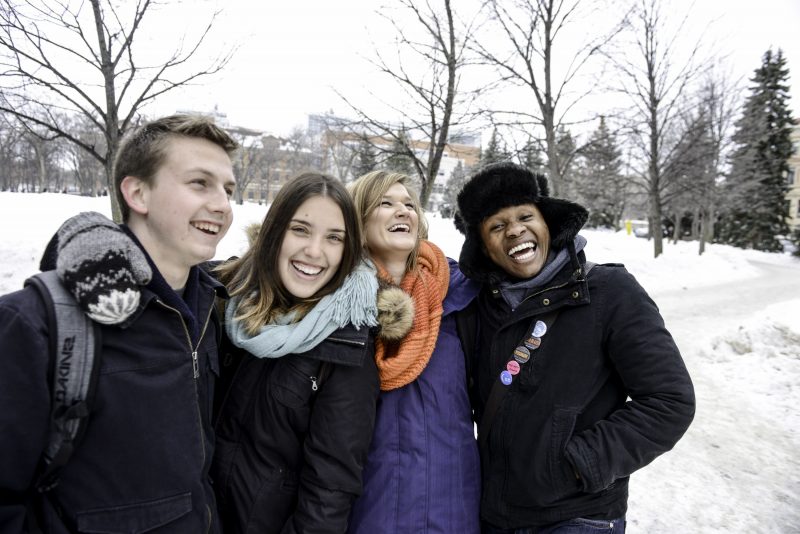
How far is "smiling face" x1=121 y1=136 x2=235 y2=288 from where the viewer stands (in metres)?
1.63

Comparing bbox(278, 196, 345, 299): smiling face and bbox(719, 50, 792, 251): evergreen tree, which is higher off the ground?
bbox(719, 50, 792, 251): evergreen tree

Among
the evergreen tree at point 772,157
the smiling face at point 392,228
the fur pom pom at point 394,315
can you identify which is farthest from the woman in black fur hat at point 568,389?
the evergreen tree at point 772,157

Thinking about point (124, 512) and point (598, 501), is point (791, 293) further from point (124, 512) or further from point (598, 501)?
point (124, 512)

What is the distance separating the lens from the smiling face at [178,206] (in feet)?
5.35

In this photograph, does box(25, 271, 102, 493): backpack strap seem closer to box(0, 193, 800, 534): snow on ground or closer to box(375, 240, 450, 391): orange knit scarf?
box(375, 240, 450, 391): orange knit scarf

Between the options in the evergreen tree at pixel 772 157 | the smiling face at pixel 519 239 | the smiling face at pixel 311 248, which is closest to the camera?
the smiling face at pixel 311 248

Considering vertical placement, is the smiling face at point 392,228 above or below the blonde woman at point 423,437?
above

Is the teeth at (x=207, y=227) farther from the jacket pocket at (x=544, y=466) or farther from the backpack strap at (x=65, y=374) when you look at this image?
the jacket pocket at (x=544, y=466)

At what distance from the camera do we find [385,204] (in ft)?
8.17

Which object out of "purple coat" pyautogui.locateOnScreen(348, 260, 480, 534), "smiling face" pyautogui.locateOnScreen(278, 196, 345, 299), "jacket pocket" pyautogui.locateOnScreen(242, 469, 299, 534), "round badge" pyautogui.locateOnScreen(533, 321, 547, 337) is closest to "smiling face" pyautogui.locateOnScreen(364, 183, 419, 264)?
"smiling face" pyautogui.locateOnScreen(278, 196, 345, 299)

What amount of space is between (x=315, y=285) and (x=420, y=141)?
8125 mm

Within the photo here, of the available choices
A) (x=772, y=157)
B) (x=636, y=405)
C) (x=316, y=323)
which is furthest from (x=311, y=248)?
(x=772, y=157)

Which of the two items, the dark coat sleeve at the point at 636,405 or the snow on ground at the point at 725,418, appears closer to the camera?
the dark coat sleeve at the point at 636,405

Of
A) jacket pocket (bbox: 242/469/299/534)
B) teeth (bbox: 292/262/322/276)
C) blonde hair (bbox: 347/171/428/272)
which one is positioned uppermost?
blonde hair (bbox: 347/171/428/272)
